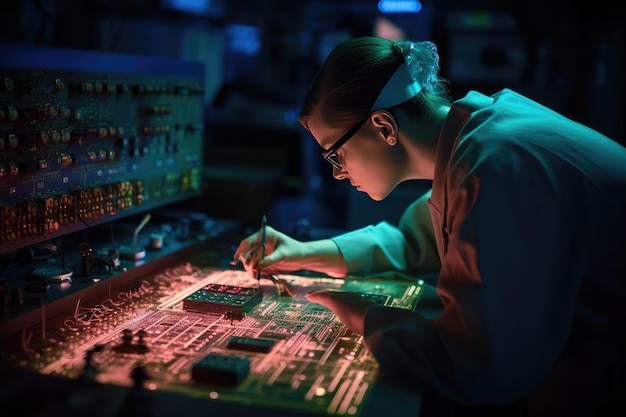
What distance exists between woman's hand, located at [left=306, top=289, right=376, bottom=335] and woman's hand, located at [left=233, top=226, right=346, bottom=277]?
0.37m

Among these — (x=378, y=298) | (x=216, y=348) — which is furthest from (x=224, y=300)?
(x=378, y=298)

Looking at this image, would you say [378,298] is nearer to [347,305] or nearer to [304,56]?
[347,305]

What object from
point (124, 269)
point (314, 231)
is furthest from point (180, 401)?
point (314, 231)

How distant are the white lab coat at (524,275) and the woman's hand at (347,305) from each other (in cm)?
6

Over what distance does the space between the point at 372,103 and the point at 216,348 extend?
0.66 m

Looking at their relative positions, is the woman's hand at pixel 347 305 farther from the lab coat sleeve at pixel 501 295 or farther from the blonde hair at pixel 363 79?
the blonde hair at pixel 363 79

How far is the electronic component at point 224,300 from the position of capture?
159cm

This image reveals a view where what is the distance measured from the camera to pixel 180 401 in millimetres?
1131

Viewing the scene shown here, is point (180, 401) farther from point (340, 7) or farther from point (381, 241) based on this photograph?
point (340, 7)

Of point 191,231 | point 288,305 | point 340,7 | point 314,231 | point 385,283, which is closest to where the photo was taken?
point 288,305

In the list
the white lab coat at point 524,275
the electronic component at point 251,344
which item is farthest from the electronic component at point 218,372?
the white lab coat at point 524,275

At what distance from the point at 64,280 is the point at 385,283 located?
904mm

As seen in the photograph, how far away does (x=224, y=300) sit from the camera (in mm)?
1628

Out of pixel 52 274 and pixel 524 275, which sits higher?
pixel 524 275
